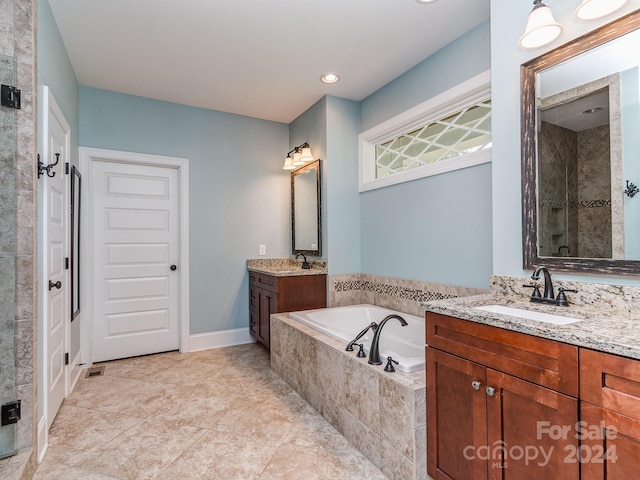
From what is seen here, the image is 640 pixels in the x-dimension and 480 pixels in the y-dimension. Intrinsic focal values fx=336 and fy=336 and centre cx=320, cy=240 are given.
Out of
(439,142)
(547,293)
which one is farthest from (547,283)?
(439,142)

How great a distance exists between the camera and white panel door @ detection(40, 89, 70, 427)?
196 cm

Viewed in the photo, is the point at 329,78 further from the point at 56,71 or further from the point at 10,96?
the point at 10,96

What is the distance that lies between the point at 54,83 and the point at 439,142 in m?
2.78

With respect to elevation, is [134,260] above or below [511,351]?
above

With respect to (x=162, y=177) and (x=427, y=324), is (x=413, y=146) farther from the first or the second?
(x=162, y=177)

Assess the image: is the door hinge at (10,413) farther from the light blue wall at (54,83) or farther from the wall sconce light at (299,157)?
the wall sconce light at (299,157)

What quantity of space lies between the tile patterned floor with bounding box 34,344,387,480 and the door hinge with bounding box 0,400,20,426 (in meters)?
0.34

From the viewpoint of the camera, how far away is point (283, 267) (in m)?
3.82

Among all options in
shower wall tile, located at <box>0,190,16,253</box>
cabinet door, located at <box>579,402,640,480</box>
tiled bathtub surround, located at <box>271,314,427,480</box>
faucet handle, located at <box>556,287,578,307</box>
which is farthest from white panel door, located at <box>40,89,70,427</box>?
faucet handle, located at <box>556,287,578,307</box>

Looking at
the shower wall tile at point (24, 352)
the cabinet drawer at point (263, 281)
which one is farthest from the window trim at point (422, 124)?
the shower wall tile at point (24, 352)

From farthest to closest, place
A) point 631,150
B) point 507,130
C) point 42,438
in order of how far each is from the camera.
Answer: point 42,438 → point 507,130 → point 631,150

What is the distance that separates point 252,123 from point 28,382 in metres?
3.16

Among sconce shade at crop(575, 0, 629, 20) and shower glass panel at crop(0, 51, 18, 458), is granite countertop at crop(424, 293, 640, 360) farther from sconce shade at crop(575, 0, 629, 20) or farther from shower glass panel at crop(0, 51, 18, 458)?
shower glass panel at crop(0, 51, 18, 458)

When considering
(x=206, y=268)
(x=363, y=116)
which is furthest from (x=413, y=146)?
(x=206, y=268)
